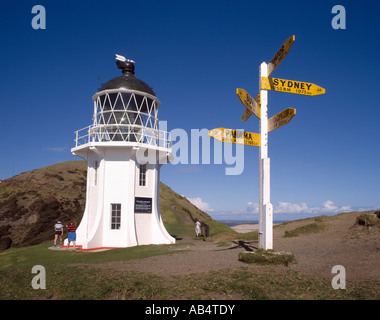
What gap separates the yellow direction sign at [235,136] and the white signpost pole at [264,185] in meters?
0.30

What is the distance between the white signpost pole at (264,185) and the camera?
10.1 m

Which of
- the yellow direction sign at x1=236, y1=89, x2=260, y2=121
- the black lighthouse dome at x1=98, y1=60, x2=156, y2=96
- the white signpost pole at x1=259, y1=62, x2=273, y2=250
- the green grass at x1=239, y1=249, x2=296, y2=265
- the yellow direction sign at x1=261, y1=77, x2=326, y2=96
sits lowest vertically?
the green grass at x1=239, y1=249, x2=296, y2=265

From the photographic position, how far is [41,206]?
33.8 m

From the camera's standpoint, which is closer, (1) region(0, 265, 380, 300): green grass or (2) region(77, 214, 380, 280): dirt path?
(1) region(0, 265, 380, 300): green grass

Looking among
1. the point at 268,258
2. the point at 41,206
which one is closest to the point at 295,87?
the point at 268,258

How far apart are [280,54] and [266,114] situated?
80.2 inches

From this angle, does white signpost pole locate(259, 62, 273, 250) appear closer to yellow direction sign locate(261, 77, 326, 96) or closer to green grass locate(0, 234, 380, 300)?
yellow direction sign locate(261, 77, 326, 96)

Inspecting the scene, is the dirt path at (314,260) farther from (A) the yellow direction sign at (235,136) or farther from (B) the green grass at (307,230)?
(A) the yellow direction sign at (235,136)

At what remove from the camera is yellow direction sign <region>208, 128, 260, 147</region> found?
10422mm

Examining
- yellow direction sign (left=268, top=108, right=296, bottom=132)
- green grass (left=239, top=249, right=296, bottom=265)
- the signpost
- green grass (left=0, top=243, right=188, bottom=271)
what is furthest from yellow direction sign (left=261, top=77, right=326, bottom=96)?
green grass (left=0, top=243, right=188, bottom=271)

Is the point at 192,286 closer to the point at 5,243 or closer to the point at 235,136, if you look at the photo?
the point at 235,136

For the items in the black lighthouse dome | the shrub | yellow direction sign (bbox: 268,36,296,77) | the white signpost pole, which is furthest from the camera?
the shrub

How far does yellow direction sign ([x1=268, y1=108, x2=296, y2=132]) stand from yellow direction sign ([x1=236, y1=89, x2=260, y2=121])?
22.2 inches

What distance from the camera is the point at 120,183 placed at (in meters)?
18.8
